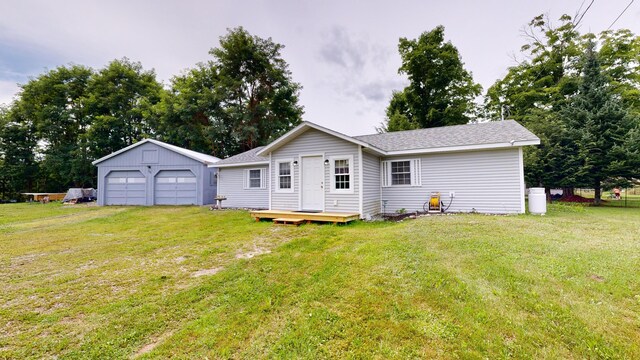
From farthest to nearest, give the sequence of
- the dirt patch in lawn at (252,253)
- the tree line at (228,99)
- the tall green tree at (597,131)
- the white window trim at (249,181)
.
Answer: the tree line at (228,99) → the white window trim at (249,181) → the tall green tree at (597,131) → the dirt patch in lawn at (252,253)

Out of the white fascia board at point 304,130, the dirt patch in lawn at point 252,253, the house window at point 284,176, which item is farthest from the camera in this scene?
the house window at point 284,176

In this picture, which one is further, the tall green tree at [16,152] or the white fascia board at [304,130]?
the tall green tree at [16,152]

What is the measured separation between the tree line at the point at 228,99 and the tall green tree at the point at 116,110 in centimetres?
9

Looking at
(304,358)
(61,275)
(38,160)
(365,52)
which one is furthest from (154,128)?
(304,358)

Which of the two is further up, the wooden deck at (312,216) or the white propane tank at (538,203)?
the white propane tank at (538,203)

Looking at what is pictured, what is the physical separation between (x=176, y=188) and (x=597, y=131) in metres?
23.6

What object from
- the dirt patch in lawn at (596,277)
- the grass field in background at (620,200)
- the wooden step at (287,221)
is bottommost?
the dirt patch in lawn at (596,277)

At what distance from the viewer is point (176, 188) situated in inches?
636

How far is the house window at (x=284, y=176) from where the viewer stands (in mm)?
9844

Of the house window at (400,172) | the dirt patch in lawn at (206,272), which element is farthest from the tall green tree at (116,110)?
the dirt patch in lawn at (206,272)

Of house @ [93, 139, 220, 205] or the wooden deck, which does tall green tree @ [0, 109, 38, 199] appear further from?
the wooden deck

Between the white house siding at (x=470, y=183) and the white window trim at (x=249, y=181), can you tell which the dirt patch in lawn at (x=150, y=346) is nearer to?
the white house siding at (x=470, y=183)

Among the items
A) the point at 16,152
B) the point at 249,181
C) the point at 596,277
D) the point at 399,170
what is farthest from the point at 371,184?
the point at 16,152

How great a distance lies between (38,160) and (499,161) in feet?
126
